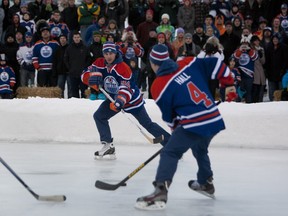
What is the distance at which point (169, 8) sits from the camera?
12.9 m

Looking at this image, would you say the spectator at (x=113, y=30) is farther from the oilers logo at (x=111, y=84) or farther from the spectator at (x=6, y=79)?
the oilers logo at (x=111, y=84)

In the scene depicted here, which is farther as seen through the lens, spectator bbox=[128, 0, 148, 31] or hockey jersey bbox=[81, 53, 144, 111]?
spectator bbox=[128, 0, 148, 31]

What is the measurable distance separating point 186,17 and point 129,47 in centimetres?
147

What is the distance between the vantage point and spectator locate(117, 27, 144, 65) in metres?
11.5

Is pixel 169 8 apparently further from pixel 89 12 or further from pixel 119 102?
pixel 119 102

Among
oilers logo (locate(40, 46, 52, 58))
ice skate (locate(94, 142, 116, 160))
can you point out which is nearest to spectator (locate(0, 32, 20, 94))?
oilers logo (locate(40, 46, 52, 58))

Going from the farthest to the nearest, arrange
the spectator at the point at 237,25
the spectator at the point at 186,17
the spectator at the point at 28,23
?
the spectator at the point at 28,23 → the spectator at the point at 186,17 → the spectator at the point at 237,25

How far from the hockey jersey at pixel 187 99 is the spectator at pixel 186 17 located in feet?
23.9

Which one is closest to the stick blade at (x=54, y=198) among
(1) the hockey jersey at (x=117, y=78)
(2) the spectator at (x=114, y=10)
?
(1) the hockey jersey at (x=117, y=78)

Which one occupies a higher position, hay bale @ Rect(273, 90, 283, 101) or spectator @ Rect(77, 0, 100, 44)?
spectator @ Rect(77, 0, 100, 44)

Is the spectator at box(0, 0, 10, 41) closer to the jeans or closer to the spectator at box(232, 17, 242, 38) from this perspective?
the spectator at box(232, 17, 242, 38)

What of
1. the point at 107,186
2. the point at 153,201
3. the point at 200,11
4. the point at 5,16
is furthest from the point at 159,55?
the point at 5,16

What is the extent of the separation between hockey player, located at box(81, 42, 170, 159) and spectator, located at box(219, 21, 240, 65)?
435 centimetres

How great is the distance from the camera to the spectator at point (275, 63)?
39.2 feet
